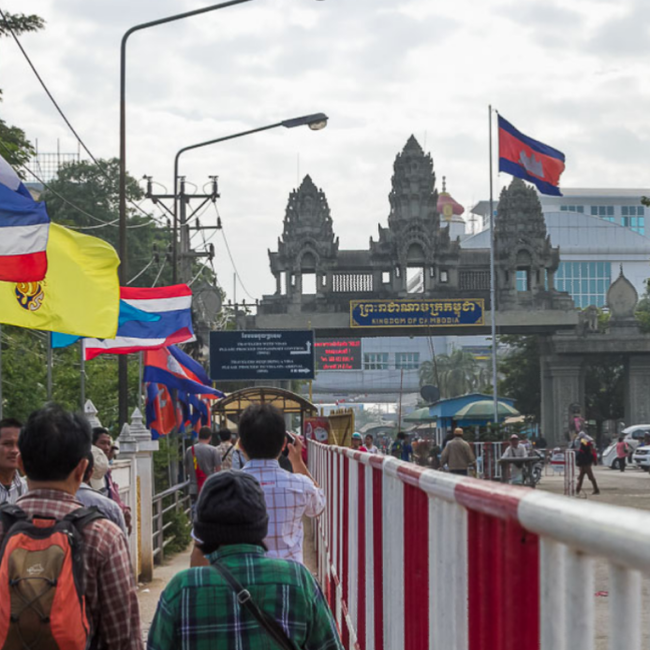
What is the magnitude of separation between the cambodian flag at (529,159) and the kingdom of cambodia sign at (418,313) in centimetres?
1377

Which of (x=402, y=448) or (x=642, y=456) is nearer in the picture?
(x=402, y=448)

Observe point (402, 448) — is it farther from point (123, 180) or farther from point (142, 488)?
point (142, 488)

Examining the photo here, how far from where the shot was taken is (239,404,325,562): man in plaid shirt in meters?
5.93

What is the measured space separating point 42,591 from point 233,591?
1.82 feet

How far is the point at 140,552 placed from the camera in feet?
46.6

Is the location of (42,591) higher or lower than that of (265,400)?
higher

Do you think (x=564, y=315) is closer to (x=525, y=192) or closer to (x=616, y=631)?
(x=525, y=192)

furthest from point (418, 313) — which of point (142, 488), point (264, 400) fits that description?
point (142, 488)

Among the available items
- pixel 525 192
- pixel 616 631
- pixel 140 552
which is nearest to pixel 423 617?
pixel 616 631

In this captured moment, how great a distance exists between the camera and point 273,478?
5.95 metres

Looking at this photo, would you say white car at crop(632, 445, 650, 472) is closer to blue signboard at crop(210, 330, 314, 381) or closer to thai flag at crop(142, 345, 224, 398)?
blue signboard at crop(210, 330, 314, 381)

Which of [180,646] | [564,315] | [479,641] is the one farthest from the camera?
[564,315]

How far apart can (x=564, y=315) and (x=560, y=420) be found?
16.9 ft

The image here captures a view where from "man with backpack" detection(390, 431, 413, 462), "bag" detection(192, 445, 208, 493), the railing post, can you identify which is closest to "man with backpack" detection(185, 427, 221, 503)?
"bag" detection(192, 445, 208, 493)
